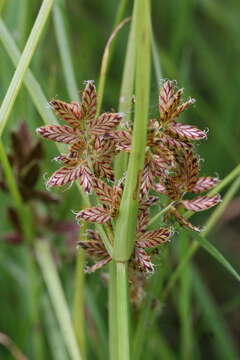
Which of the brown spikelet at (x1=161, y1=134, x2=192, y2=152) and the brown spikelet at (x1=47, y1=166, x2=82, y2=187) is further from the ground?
the brown spikelet at (x1=47, y1=166, x2=82, y2=187)

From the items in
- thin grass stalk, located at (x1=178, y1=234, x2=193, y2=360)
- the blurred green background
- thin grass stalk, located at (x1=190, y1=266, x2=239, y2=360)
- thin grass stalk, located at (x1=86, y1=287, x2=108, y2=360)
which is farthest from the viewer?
thin grass stalk, located at (x1=190, y1=266, x2=239, y2=360)

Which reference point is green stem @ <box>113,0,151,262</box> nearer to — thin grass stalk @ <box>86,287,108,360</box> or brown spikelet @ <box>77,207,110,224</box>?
brown spikelet @ <box>77,207,110,224</box>

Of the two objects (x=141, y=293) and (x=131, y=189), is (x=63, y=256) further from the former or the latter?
(x=131, y=189)

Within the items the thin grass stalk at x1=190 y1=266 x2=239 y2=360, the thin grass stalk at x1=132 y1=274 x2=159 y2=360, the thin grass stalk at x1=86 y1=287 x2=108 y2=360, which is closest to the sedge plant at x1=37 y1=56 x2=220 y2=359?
the thin grass stalk at x1=132 y1=274 x2=159 y2=360

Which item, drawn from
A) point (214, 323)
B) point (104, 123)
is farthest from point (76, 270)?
point (214, 323)

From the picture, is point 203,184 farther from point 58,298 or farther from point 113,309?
point 58,298

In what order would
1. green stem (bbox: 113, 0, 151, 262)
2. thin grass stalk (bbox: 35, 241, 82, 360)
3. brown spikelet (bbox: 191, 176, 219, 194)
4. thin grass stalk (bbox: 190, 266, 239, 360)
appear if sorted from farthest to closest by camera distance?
thin grass stalk (bbox: 190, 266, 239, 360)
thin grass stalk (bbox: 35, 241, 82, 360)
brown spikelet (bbox: 191, 176, 219, 194)
green stem (bbox: 113, 0, 151, 262)
